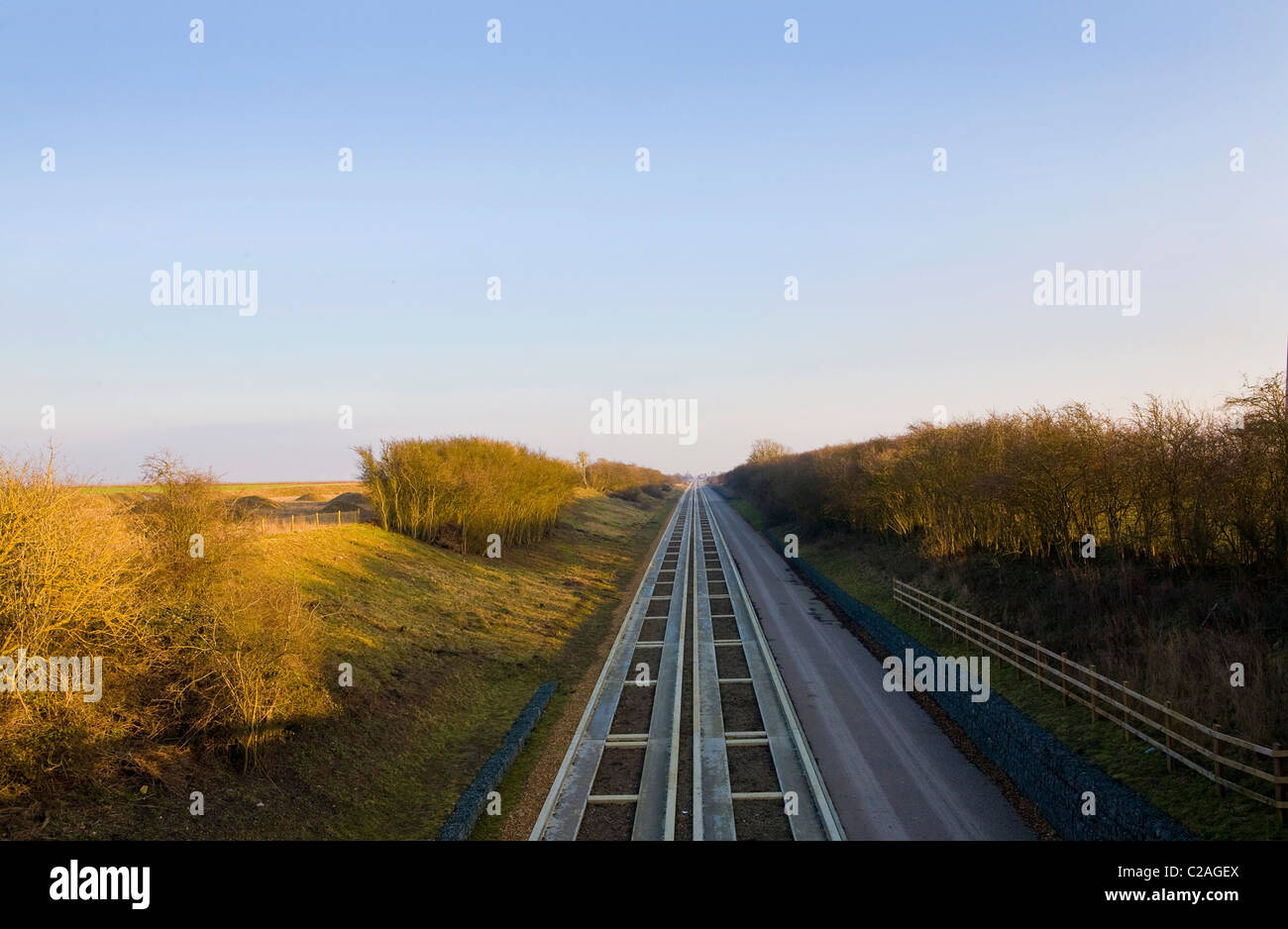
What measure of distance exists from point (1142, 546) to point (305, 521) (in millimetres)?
30698

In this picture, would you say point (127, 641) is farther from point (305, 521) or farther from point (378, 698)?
point (305, 521)

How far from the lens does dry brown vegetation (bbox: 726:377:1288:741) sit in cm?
1214

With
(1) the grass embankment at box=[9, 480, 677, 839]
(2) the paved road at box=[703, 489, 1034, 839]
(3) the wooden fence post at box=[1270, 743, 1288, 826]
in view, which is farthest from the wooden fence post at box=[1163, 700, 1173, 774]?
(1) the grass embankment at box=[9, 480, 677, 839]

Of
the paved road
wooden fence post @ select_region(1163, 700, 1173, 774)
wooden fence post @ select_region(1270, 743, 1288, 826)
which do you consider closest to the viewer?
wooden fence post @ select_region(1270, 743, 1288, 826)

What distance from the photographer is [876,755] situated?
13.3m

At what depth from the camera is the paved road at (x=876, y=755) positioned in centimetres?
1063

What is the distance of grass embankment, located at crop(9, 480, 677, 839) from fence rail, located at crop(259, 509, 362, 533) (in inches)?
44.3

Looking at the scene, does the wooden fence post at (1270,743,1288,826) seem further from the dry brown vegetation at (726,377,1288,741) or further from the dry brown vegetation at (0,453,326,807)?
the dry brown vegetation at (0,453,326,807)

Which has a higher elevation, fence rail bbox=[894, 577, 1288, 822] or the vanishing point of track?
fence rail bbox=[894, 577, 1288, 822]
